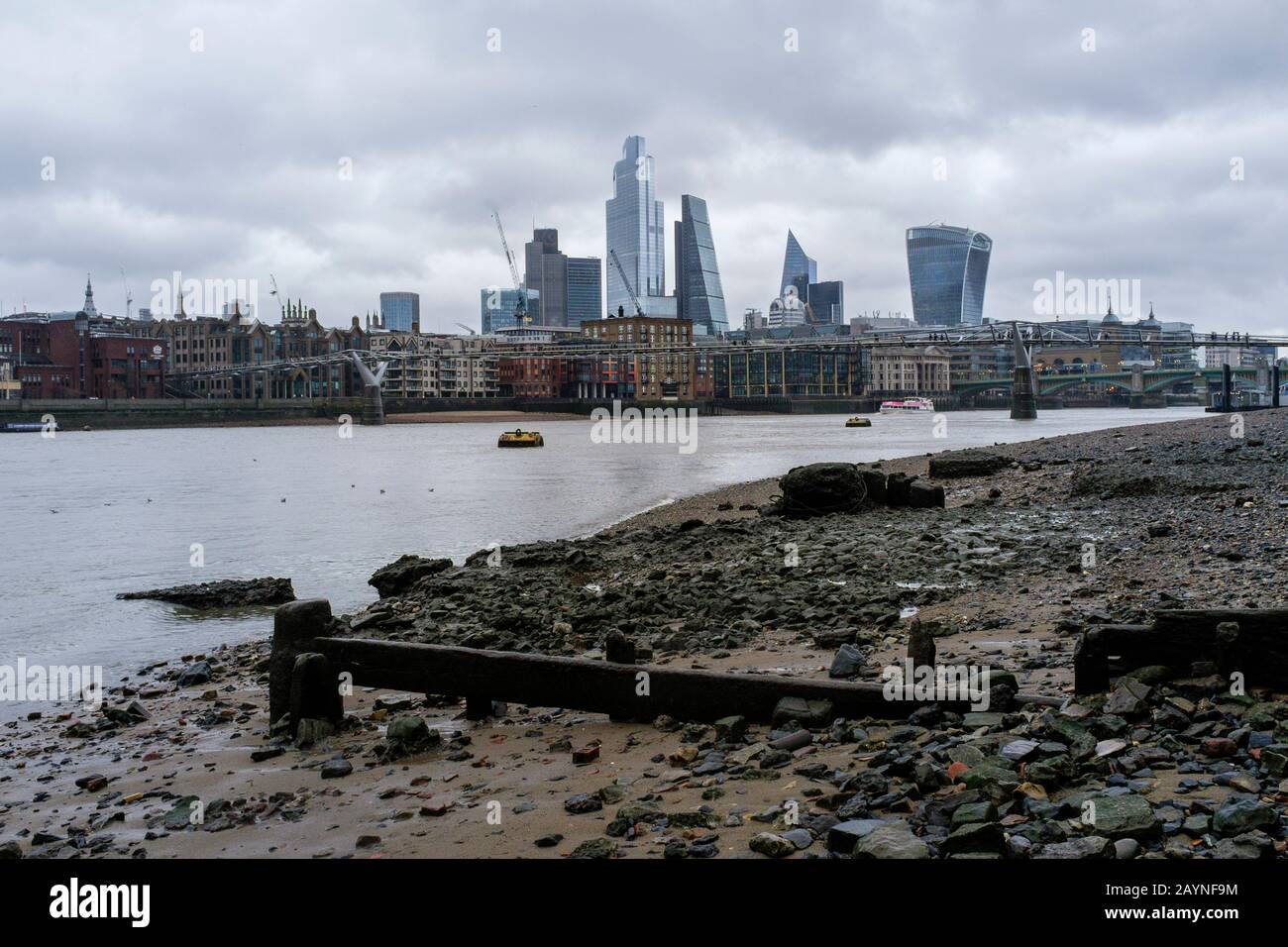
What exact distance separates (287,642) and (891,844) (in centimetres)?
691

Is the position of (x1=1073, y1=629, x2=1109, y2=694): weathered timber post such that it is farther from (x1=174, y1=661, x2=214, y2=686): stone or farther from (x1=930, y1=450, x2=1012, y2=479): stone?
(x1=930, y1=450, x2=1012, y2=479): stone

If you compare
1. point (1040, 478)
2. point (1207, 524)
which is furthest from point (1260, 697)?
point (1040, 478)

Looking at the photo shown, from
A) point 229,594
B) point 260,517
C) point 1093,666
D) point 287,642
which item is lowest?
point 260,517

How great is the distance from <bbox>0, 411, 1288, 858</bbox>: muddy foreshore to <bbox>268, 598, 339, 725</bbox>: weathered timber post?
393 millimetres

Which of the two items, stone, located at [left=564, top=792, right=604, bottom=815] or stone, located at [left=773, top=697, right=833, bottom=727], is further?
stone, located at [left=773, top=697, right=833, bottom=727]

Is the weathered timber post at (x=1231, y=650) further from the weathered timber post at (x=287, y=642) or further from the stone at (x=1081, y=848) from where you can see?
the weathered timber post at (x=287, y=642)

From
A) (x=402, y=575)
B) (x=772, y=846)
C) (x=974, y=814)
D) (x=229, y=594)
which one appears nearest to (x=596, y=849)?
(x=772, y=846)

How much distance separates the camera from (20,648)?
719 inches

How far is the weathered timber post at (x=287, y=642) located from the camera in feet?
35.6

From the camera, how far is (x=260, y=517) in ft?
143

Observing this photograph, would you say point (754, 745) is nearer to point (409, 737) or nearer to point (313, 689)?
point (409, 737)

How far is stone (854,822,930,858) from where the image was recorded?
565 cm

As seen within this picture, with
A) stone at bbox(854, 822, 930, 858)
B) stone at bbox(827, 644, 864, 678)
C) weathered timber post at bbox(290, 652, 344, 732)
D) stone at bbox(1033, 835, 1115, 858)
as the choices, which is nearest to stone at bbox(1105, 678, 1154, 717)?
stone at bbox(1033, 835, 1115, 858)
